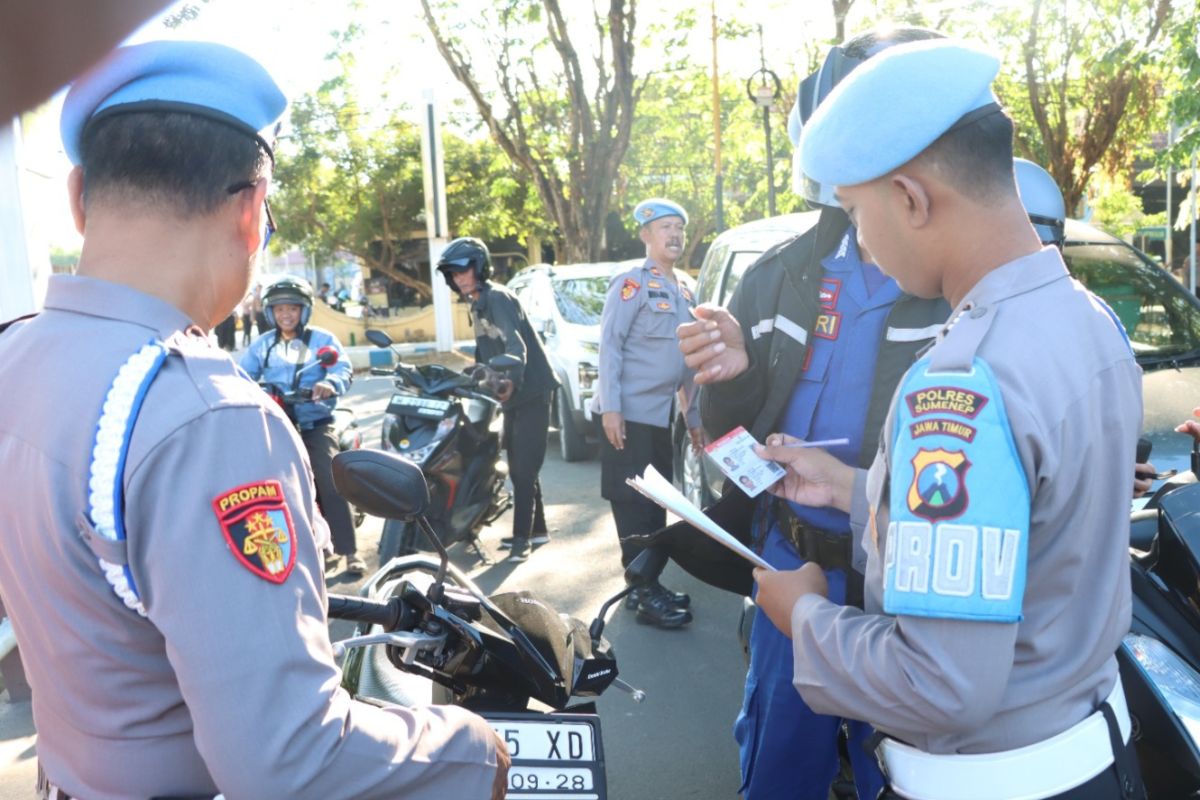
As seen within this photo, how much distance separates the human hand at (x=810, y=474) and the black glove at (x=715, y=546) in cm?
19

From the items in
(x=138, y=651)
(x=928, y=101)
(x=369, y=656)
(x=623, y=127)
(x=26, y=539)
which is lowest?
(x=369, y=656)

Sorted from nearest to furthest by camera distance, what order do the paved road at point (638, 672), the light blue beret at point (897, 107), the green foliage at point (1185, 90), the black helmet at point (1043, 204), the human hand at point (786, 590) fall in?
the light blue beret at point (897, 107) < the human hand at point (786, 590) < the black helmet at point (1043, 204) < the paved road at point (638, 672) < the green foliage at point (1185, 90)

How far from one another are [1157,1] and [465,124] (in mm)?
17155

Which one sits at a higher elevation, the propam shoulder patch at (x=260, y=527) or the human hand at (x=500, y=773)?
the propam shoulder patch at (x=260, y=527)

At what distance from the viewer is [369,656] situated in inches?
99.3

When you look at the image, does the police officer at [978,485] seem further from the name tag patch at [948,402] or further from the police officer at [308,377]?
the police officer at [308,377]

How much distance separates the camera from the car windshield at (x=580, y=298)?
923cm

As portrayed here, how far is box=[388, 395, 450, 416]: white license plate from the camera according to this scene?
19.5ft

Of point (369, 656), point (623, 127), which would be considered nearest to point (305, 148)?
point (623, 127)

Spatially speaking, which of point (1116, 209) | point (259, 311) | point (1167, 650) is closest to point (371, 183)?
point (259, 311)

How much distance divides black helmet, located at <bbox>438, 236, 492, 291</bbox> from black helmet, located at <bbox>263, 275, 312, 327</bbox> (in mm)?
796

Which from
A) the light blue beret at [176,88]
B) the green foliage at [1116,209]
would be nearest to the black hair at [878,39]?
the light blue beret at [176,88]

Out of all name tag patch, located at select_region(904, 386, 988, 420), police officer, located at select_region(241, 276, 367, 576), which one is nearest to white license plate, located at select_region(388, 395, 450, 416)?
police officer, located at select_region(241, 276, 367, 576)

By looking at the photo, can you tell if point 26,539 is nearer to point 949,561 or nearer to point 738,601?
point 949,561
